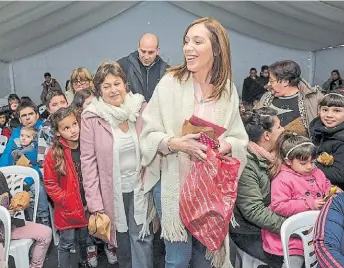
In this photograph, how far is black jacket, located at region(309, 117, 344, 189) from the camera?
6.53 ft

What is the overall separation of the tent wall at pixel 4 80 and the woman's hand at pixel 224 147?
6037mm

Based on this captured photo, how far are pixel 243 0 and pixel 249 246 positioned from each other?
4198 mm

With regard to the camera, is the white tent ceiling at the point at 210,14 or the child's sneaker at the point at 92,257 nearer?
the child's sneaker at the point at 92,257

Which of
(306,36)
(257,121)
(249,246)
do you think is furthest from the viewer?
(306,36)

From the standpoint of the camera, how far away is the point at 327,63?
287 inches

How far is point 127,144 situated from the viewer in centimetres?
189

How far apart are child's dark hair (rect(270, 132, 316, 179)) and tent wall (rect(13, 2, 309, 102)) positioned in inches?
231

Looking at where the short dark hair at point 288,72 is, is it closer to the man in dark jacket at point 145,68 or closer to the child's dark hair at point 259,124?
the child's dark hair at point 259,124

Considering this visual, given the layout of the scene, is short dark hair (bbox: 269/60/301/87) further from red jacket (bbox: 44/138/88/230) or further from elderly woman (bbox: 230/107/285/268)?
red jacket (bbox: 44/138/88/230)

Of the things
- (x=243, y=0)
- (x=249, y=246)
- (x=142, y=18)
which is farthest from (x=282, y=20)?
(x=249, y=246)

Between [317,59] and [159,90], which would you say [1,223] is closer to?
[159,90]

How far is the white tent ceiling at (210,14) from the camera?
476 cm

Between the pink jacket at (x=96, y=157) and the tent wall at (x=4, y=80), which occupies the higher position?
the tent wall at (x=4, y=80)

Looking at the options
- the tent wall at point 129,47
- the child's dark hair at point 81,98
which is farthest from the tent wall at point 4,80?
the child's dark hair at point 81,98
